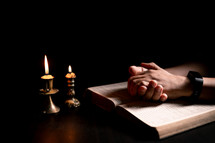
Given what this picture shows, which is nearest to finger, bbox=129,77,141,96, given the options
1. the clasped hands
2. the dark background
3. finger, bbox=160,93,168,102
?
the clasped hands

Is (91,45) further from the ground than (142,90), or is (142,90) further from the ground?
(91,45)

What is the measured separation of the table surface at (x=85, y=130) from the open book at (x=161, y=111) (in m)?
0.03

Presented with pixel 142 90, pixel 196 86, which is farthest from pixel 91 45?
pixel 196 86

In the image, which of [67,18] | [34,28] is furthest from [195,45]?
[34,28]

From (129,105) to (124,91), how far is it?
22cm

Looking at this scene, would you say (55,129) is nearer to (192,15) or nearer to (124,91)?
(124,91)

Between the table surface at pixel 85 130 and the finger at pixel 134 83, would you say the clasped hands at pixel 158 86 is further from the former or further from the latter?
the table surface at pixel 85 130

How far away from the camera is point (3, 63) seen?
1.26 metres

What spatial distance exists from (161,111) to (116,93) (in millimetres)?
283

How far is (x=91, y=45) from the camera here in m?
1.58

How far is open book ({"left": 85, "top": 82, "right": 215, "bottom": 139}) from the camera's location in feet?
2.16

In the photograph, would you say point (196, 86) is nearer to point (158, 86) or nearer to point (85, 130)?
point (158, 86)

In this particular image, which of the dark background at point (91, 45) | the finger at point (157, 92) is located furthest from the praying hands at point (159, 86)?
the dark background at point (91, 45)

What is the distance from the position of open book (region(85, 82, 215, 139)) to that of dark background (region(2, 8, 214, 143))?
13.6 inches
